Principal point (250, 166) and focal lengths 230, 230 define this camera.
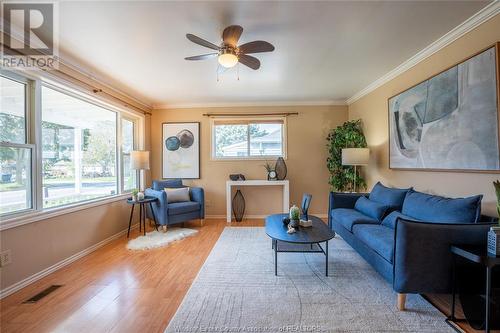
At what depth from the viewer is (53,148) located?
2787mm

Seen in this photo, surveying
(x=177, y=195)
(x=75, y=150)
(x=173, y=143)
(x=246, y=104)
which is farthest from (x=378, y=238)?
(x=173, y=143)

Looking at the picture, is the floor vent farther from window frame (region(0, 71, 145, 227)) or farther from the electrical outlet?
window frame (region(0, 71, 145, 227))

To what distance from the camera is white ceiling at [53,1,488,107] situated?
6.34 ft

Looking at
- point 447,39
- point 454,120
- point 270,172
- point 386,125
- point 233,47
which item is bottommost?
point 270,172

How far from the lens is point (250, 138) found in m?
5.02

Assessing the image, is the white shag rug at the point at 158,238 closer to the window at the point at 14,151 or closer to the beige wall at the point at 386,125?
the window at the point at 14,151

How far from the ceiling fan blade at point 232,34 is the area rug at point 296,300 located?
232 centimetres

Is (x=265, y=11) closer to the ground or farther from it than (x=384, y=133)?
farther from it

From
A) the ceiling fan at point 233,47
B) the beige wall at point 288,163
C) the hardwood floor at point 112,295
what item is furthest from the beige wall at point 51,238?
the ceiling fan at point 233,47

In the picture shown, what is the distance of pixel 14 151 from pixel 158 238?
6.71 ft

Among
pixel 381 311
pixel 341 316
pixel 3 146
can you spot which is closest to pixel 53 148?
pixel 3 146

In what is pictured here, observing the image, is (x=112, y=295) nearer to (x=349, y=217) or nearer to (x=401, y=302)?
(x=401, y=302)

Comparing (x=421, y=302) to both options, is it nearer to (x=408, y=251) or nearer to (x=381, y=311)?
(x=381, y=311)

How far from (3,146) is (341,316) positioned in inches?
131
